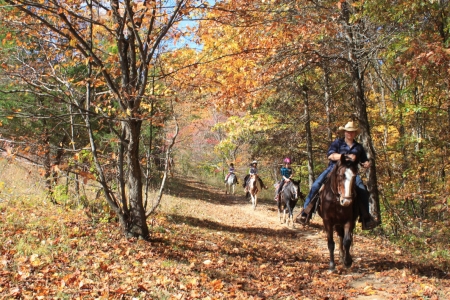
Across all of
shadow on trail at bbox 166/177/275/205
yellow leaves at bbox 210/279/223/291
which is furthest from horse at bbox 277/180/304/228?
yellow leaves at bbox 210/279/223/291

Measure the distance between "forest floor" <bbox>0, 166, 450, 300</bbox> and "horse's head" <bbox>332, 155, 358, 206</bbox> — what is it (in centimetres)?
171

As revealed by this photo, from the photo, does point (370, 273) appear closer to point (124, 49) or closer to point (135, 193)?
point (135, 193)

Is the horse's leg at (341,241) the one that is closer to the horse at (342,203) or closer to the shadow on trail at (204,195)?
the horse at (342,203)

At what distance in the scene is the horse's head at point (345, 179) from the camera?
741cm

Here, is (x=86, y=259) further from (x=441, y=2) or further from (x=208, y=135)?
(x=208, y=135)

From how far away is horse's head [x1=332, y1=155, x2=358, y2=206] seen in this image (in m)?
7.41

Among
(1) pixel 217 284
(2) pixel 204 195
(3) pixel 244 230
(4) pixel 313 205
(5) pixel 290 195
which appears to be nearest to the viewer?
(1) pixel 217 284

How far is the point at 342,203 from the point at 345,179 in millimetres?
491

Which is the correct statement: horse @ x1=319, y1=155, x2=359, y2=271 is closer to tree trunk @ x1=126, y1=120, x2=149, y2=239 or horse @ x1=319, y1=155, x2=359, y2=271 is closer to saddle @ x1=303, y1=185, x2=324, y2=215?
saddle @ x1=303, y1=185, x2=324, y2=215

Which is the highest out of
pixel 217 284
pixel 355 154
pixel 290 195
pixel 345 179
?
pixel 355 154

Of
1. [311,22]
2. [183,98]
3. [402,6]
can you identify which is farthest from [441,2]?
[183,98]

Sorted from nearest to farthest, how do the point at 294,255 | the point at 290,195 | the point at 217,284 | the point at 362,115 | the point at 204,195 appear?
the point at 217,284 → the point at 294,255 → the point at 362,115 → the point at 290,195 → the point at 204,195

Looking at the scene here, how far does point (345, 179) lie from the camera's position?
7.51 m

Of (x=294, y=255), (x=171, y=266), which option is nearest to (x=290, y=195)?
(x=294, y=255)
